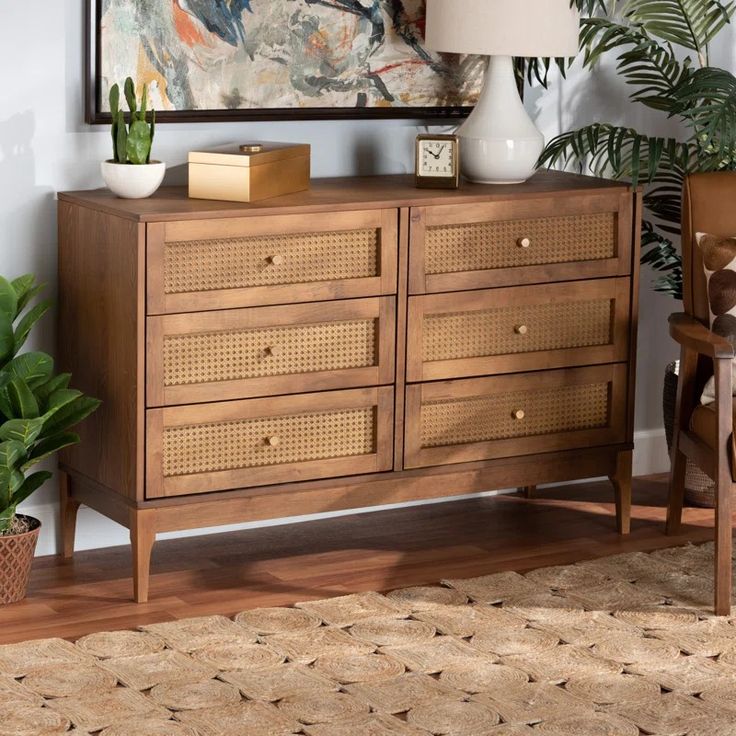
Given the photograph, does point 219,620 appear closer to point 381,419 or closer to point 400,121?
point 381,419

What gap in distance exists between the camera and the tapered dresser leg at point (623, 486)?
396 centimetres

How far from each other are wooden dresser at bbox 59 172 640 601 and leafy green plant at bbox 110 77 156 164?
108 mm

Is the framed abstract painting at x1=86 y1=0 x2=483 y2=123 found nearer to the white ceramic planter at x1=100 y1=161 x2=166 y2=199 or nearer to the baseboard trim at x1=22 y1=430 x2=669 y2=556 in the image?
the white ceramic planter at x1=100 y1=161 x2=166 y2=199

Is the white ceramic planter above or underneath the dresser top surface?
above

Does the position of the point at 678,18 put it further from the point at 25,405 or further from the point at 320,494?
the point at 25,405

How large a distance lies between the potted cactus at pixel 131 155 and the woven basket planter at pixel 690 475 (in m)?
1.67

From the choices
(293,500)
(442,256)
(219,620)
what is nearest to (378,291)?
(442,256)

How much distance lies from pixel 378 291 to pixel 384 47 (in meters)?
0.74

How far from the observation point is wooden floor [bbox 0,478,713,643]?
335 cm

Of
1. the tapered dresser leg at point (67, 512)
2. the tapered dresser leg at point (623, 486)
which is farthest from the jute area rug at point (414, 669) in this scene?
the tapered dresser leg at point (67, 512)

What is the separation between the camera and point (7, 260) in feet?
11.6

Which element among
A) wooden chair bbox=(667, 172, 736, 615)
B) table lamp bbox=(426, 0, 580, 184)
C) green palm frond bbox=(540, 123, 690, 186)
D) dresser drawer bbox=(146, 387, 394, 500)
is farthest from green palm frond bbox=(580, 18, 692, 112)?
dresser drawer bbox=(146, 387, 394, 500)

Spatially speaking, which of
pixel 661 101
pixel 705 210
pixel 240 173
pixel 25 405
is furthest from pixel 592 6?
pixel 25 405

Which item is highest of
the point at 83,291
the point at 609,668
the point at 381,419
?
the point at 83,291
